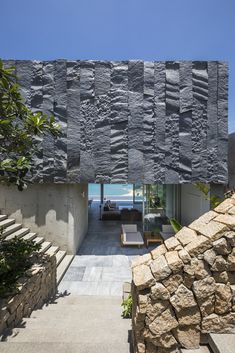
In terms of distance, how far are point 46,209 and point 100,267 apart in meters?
3.53

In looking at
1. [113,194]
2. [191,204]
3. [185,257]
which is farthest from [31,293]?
[113,194]

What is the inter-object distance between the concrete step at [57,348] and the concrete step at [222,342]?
3.97 ft

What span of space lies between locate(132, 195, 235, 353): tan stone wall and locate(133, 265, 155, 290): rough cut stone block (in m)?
0.01

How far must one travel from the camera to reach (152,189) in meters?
14.1

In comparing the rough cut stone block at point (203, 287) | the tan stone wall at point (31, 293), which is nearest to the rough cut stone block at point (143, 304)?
the rough cut stone block at point (203, 287)

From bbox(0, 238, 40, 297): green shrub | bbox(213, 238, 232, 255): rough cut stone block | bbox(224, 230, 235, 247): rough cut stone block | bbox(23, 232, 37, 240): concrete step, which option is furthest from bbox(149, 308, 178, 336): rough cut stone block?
bbox(23, 232, 37, 240): concrete step

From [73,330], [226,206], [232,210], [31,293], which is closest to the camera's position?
[232,210]

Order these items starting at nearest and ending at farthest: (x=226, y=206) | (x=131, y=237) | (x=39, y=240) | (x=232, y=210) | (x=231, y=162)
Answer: (x=232, y=210) → (x=226, y=206) → (x=39, y=240) → (x=131, y=237) → (x=231, y=162)

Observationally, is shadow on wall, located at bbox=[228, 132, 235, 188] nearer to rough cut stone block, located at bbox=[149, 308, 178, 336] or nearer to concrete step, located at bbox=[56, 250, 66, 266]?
concrete step, located at bbox=[56, 250, 66, 266]

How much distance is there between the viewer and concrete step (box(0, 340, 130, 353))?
3.18 m

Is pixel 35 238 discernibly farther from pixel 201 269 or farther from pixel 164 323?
pixel 201 269

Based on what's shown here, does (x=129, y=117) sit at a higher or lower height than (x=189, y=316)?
higher

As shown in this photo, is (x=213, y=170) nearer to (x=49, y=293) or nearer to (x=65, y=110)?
(x=65, y=110)

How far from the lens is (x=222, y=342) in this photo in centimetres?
301
